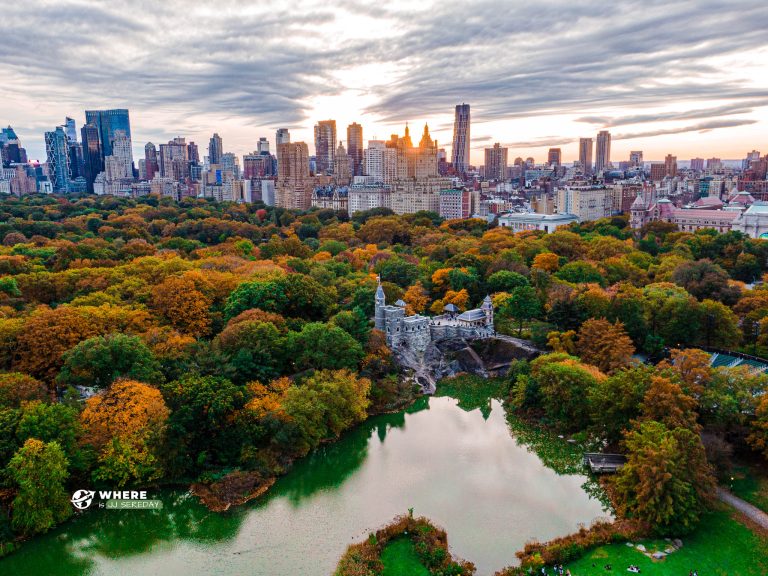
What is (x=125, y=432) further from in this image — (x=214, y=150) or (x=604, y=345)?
(x=214, y=150)

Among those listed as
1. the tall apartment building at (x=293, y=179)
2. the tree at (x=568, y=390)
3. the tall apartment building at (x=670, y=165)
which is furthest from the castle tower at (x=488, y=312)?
the tall apartment building at (x=670, y=165)

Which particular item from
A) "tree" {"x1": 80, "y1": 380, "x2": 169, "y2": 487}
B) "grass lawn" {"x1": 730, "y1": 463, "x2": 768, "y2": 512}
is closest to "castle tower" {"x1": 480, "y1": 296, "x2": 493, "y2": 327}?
"grass lawn" {"x1": 730, "y1": 463, "x2": 768, "y2": 512}

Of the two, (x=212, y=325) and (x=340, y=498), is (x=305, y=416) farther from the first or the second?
(x=212, y=325)

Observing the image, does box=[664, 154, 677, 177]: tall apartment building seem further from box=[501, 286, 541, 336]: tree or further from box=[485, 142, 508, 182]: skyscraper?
box=[501, 286, 541, 336]: tree

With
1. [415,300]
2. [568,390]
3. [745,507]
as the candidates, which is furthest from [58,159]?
[745,507]

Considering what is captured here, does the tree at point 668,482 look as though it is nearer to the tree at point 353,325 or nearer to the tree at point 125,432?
the tree at point 353,325

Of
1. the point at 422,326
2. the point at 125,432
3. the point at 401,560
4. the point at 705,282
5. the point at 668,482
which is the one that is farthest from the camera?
the point at 705,282
